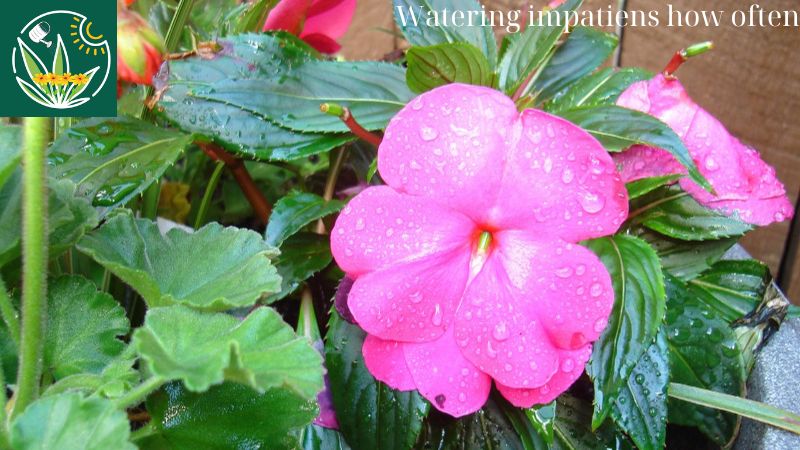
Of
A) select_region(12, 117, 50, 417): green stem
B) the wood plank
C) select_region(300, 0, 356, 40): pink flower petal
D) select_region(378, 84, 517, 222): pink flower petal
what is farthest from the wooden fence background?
select_region(12, 117, 50, 417): green stem

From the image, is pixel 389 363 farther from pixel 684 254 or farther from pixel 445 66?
pixel 684 254

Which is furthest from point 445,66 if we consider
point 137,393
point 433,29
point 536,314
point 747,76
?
point 747,76

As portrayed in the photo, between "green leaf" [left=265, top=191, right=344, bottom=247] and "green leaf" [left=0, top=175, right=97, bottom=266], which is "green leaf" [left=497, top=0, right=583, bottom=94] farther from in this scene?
"green leaf" [left=0, top=175, right=97, bottom=266]

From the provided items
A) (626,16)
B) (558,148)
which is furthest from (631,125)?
(626,16)

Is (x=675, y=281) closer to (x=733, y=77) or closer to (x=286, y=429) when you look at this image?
(x=286, y=429)

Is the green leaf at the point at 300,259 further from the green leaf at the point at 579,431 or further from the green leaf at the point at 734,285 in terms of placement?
the green leaf at the point at 734,285

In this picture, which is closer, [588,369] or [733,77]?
[588,369]

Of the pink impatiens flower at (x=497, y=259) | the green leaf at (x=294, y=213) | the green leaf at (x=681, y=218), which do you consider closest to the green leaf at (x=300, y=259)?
the green leaf at (x=294, y=213)

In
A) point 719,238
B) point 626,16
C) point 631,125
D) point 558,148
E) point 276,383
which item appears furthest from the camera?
point 626,16
